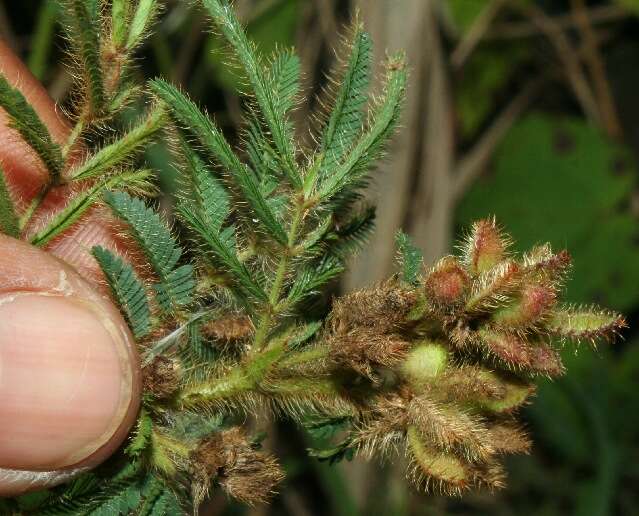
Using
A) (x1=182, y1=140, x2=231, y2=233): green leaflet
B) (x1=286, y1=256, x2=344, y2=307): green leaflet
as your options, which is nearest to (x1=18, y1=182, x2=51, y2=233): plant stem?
(x1=182, y1=140, x2=231, y2=233): green leaflet

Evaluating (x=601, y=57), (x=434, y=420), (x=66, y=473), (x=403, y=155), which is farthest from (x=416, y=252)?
(x=601, y=57)

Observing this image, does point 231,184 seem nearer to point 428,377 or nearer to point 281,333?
point 281,333

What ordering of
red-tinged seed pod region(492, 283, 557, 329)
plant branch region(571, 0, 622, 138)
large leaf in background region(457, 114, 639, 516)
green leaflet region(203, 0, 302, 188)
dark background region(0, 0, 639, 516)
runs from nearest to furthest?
red-tinged seed pod region(492, 283, 557, 329) → green leaflet region(203, 0, 302, 188) → dark background region(0, 0, 639, 516) → large leaf in background region(457, 114, 639, 516) → plant branch region(571, 0, 622, 138)

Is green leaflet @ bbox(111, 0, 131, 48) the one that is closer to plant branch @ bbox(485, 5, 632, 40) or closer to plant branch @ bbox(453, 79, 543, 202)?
plant branch @ bbox(453, 79, 543, 202)

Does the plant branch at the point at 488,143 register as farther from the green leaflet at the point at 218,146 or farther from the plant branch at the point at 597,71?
the green leaflet at the point at 218,146

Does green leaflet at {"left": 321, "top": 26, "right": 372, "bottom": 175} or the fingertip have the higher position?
green leaflet at {"left": 321, "top": 26, "right": 372, "bottom": 175}

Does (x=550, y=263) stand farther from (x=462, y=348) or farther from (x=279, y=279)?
(x=279, y=279)
